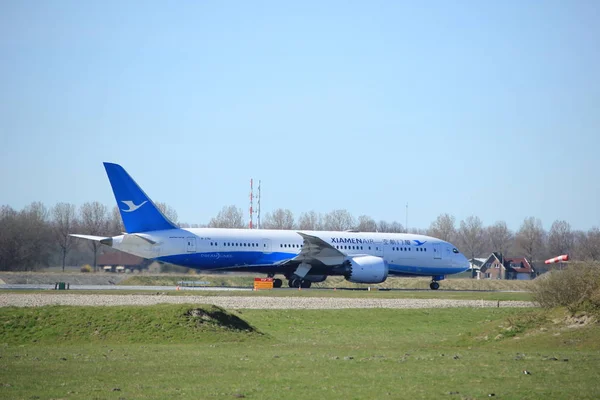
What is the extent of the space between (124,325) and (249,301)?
15269 mm

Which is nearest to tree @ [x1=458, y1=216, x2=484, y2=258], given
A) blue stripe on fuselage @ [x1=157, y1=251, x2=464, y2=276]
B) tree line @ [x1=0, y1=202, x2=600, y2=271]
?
tree line @ [x1=0, y1=202, x2=600, y2=271]

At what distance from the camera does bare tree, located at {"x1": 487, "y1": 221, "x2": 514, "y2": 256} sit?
120 meters

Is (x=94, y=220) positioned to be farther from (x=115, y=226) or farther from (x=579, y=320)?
(x=579, y=320)

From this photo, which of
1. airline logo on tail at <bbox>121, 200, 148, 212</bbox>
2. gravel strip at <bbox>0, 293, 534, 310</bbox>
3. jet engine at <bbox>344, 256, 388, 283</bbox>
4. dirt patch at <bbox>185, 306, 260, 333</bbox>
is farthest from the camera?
jet engine at <bbox>344, 256, 388, 283</bbox>

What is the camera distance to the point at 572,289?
22969mm

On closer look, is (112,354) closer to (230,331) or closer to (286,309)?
(230,331)

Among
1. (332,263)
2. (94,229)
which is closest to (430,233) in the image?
(94,229)

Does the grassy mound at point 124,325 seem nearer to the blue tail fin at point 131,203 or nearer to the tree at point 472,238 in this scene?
the blue tail fin at point 131,203

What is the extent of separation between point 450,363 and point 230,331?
810cm

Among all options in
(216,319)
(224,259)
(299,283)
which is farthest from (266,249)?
(216,319)

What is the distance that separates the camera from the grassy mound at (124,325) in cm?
2256

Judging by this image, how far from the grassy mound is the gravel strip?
918 centimetres

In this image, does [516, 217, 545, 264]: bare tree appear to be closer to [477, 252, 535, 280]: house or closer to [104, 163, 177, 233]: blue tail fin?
[477, 252, 535, 280]: house

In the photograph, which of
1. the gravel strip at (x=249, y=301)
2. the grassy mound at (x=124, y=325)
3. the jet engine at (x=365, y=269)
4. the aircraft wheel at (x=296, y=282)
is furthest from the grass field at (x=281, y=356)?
the aircraft wheel at (x=296, y=282)
